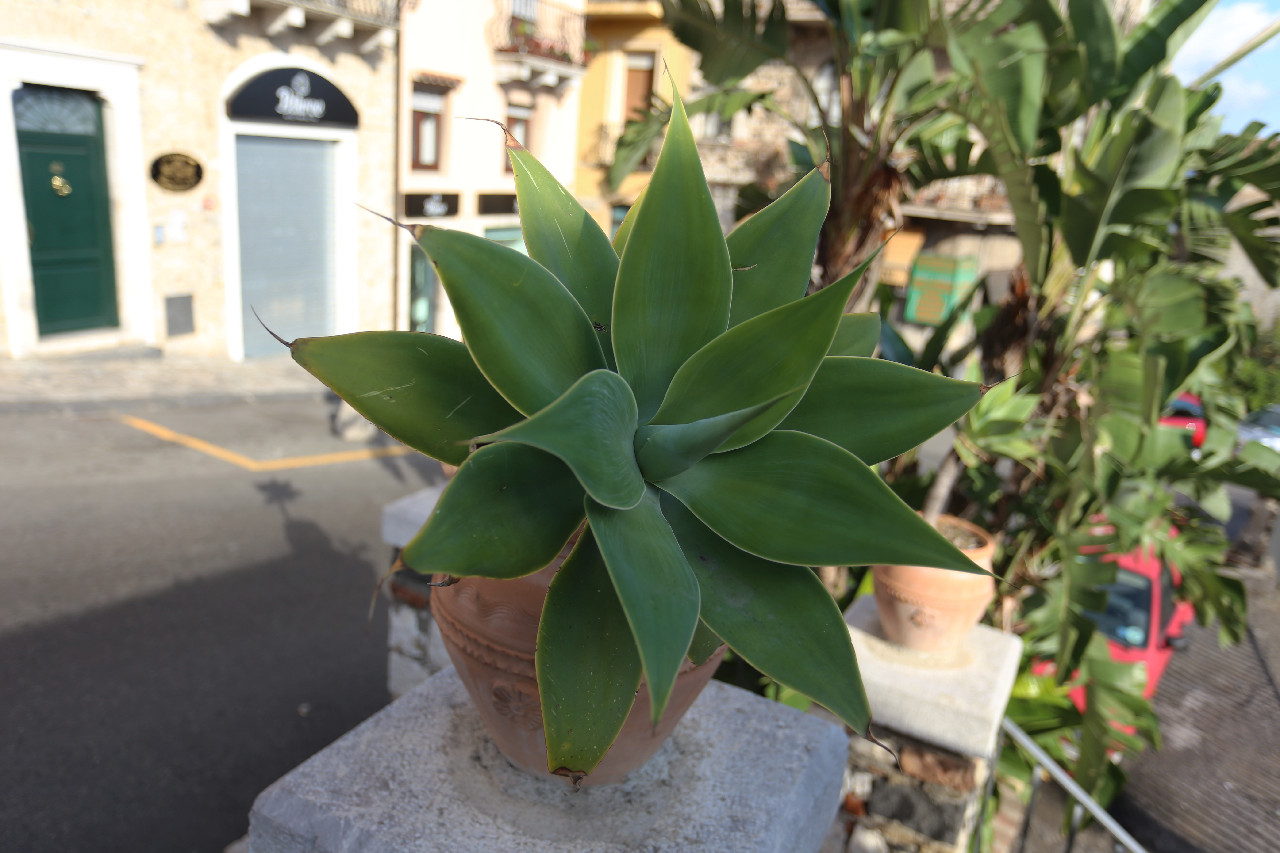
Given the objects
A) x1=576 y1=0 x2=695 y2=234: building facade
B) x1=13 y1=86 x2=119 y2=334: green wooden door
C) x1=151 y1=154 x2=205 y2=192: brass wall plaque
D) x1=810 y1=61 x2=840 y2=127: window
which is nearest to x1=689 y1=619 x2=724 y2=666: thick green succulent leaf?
x1=13 y1=86 x2=119 y2=334: green wooden door

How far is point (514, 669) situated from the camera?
4.50 ft

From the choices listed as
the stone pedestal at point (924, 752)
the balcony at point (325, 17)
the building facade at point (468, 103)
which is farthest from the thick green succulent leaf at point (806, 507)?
the building facade at point (468, 103)

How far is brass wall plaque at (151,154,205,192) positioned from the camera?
36.3 ft

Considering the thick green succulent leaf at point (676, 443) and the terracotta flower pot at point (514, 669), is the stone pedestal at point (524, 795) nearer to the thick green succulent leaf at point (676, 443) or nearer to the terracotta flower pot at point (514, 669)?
the terracotta flower pot at point (514, 669)

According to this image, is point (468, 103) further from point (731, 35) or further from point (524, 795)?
point (524, 795)

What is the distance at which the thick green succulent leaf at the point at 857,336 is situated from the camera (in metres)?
1.39

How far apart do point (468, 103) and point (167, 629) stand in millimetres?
12265

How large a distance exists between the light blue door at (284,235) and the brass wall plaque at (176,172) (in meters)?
0.78

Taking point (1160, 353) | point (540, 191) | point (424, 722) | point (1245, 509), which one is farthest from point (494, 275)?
point (1245, 509)

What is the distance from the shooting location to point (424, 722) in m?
1.76

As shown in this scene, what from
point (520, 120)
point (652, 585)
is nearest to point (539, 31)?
point (520, 120)

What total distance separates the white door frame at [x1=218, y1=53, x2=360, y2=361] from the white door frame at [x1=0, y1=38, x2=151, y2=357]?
3.59 ft

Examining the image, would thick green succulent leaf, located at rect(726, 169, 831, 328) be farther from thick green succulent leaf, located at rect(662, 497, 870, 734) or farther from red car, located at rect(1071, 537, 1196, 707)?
red car, located at rect(1071, 537, 1196, 707)

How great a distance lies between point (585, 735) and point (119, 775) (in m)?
4.13
